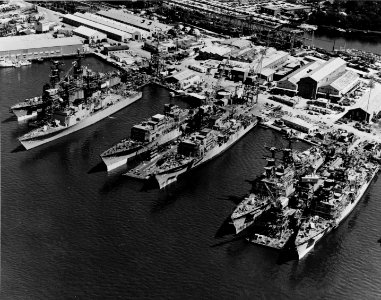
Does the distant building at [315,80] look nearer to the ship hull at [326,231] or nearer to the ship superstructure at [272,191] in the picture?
the ship superstructure at [272,191]

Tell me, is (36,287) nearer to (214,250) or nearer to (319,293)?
(214,250)

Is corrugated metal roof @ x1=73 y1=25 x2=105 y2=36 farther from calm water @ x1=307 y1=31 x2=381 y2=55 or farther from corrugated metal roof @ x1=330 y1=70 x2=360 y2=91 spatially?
corrugated metal roof @ x1=330 y1=70 x2=360 y2=91

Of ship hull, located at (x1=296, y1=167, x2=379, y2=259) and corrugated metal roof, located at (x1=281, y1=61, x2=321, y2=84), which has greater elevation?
corrugated metal roof, located at (x1=281, y1=61, x2=321, y2=84)

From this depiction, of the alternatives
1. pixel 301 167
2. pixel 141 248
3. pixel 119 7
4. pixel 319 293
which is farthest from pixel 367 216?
pixel 119 7

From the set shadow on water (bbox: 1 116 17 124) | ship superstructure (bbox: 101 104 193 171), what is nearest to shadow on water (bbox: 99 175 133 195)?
ship superstructure (bbox: 101 104 193 171)

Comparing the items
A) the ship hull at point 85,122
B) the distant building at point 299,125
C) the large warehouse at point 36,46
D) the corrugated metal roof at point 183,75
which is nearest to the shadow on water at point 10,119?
the ship hull at point 85,122

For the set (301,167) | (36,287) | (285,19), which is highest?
(285,19)

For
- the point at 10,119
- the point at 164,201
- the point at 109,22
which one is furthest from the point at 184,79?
the point at 109,22
